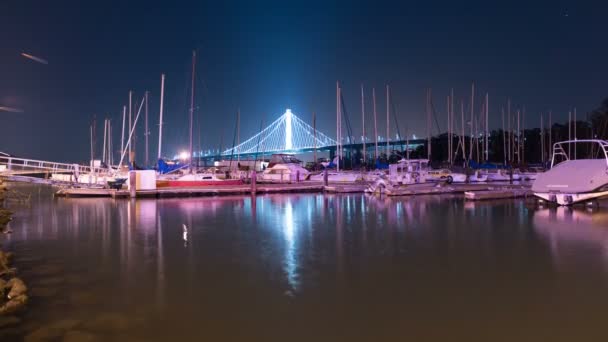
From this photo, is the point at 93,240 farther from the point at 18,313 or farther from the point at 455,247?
the point at 455,247

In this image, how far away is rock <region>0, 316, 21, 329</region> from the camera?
5957 millimetres

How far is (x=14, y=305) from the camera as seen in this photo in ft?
21.6

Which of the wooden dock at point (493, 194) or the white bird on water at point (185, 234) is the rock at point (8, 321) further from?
the wooden dock at point (493, 194)

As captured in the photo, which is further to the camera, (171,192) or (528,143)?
(528,143)

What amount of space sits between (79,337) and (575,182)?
64.8 ft

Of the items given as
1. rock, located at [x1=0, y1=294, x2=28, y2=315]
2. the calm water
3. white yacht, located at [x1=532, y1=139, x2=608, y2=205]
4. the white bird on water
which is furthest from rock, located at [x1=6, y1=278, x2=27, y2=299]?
white yacht, located at [x1=532, y1=139, x2=608, y2=205]

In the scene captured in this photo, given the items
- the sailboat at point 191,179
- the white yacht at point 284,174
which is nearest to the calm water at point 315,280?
the sailboat at point 191,179

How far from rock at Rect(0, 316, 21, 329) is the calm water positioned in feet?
0.62

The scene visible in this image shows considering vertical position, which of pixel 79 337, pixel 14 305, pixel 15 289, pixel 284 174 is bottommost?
pixel 79 337

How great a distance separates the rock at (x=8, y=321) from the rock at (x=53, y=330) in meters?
0.46

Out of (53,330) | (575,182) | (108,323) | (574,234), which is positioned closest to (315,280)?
(108,323)

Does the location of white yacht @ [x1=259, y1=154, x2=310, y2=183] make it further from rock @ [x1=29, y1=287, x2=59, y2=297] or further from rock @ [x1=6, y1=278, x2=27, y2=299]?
rock @ [x1=6, y1=278, x2=27, y2=299]

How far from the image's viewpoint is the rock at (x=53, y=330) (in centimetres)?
556

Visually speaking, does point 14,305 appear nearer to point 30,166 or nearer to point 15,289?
point 15,289
